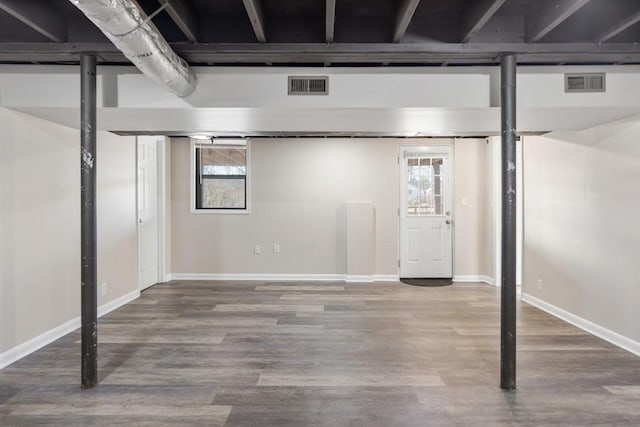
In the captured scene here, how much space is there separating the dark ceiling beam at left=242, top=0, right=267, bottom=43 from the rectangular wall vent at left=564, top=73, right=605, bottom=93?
227 centimetres

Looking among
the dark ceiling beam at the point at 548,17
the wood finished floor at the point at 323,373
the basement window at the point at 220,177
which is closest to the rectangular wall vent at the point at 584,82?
the dark ceiling beam at the point at 548,17

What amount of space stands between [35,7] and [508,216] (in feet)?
10.7

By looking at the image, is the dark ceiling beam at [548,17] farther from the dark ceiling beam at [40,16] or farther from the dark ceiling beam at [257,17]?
the dark ceiling beam at [40,16]

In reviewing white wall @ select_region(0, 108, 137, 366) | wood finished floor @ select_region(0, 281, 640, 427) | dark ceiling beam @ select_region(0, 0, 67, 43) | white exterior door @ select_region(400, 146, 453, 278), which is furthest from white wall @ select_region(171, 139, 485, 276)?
dark ceiling beam @ select_region(0, 0, 67, 43)

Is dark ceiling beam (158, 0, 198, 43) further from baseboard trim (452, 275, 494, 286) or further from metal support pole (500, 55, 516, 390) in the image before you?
baseboard trim (452, 275, 494, 286)

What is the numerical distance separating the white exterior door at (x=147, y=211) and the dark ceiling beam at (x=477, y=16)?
409 cm

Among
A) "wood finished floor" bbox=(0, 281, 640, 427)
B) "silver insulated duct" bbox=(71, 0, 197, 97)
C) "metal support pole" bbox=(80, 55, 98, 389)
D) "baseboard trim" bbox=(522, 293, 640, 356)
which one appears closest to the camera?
"silver insulated duct" bbox=(71, 0, 197, 97)

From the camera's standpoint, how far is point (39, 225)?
290 centimetres

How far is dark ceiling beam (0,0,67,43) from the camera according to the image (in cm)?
197

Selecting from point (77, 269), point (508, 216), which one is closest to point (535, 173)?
point (508, 216)

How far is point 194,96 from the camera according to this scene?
2.63 meters

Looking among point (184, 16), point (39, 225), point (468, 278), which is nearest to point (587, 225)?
point (468, 278)

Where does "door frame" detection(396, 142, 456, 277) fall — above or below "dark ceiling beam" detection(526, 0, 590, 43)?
below

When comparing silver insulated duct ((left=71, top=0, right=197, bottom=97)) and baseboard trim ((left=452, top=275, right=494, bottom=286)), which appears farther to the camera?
baseboard trim ((left=452, top=275, right=494, bottom=286))
